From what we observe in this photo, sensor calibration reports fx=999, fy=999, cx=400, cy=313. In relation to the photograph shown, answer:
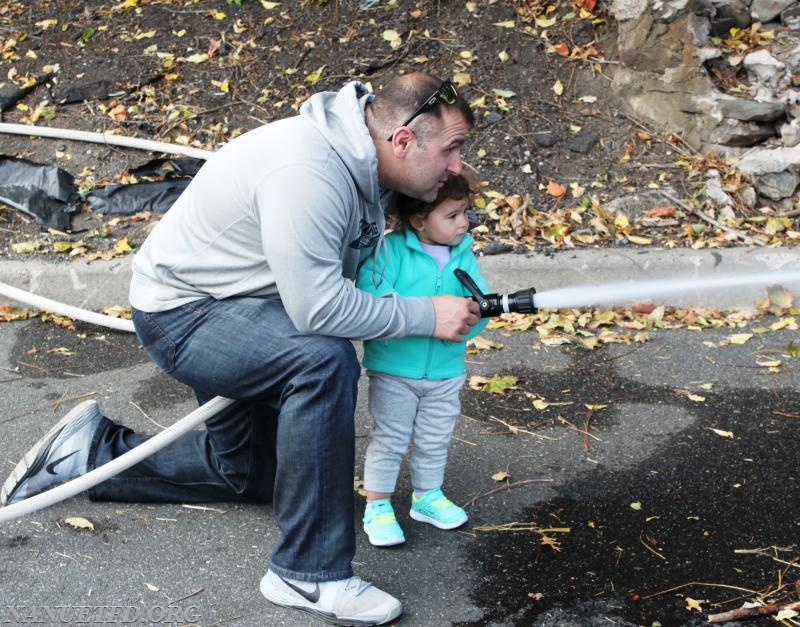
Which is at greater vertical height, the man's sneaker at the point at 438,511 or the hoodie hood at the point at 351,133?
the hoodie hood at the point at 351,133

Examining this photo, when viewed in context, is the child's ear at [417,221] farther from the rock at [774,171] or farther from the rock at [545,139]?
the rock at [774,171]

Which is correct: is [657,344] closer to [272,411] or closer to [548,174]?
[548,174]

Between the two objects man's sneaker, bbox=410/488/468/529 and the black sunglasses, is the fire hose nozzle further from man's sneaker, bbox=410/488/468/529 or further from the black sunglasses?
man's sneaker, bbox=410/488/468/529

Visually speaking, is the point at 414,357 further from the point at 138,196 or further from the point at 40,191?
the point at 40,191

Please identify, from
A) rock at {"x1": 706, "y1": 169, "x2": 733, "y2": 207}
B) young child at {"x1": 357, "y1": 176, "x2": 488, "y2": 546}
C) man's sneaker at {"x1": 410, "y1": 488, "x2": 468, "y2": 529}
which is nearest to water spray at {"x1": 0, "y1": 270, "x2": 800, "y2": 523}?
young child at {"x1": 357, "y1": 176, "x2": 488, "y2": 546}

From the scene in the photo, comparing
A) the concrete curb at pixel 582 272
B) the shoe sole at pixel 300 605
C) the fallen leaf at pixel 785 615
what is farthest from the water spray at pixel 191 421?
the concrete curb at pixel 582 272

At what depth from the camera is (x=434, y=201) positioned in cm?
331

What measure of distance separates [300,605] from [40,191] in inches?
169

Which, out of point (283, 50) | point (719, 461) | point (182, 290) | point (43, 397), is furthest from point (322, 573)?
point (283, 50)

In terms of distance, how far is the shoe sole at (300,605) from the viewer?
3072mm

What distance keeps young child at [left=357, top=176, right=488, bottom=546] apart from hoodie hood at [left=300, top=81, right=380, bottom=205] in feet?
0.82

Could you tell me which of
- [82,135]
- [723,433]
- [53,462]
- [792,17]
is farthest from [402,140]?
[792,17]

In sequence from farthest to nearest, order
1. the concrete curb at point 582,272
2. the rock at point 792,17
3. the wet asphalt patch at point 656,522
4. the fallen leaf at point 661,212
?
1. the rock at point 792,17
2. the fallen leaf at point 661,212
3. the concrete curb at point 582,272
4. the wet asphalt patch at point 656,522

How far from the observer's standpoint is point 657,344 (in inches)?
205
